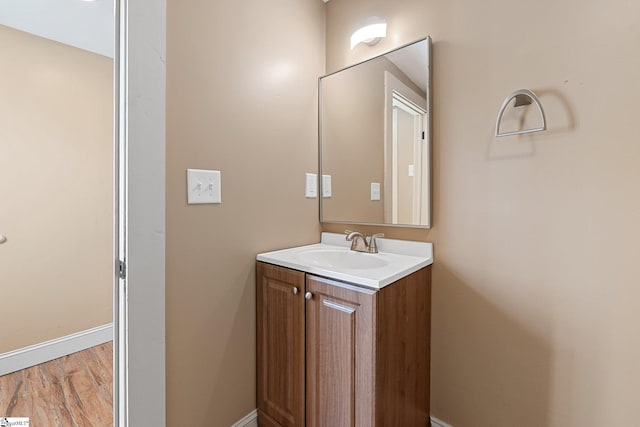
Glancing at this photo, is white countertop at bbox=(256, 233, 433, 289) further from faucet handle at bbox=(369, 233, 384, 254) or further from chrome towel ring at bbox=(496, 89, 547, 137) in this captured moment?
chrome towel ring at bbox=(496, 89, 547, 137)

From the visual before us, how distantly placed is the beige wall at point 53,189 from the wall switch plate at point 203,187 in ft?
5.76

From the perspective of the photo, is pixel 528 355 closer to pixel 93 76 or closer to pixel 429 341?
pixel 429 341

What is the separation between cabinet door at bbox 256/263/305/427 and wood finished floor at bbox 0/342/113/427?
93cm

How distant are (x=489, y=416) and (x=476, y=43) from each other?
158 cm

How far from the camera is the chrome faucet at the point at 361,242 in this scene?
4.81ft

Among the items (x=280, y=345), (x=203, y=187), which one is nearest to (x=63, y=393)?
(x=280, y=345)

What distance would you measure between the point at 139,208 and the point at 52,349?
6.68ft

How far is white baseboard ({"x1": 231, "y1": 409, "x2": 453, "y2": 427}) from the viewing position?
4.30ft

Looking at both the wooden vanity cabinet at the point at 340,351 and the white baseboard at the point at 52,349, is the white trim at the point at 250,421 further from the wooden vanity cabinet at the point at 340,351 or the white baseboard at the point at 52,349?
the white baseboard at the point at 52,349

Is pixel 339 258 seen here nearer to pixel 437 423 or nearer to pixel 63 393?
pixel 437 423

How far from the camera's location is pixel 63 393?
1.71 meters

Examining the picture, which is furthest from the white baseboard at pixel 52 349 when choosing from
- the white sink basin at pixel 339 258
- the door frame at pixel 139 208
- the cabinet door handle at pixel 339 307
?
the cabinet door handle at pixel 339 307

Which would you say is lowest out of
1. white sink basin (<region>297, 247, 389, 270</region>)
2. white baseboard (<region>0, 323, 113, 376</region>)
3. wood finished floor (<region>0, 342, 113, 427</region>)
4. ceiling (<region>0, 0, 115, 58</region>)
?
wood finished floor (<region>0, 342, 113, 427</region>)

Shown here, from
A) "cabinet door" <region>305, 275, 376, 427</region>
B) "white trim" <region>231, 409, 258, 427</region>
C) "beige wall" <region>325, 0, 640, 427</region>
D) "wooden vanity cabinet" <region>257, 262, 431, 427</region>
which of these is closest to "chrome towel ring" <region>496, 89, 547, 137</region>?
"beige wall" <region>325, 0, 640, 427</region>
